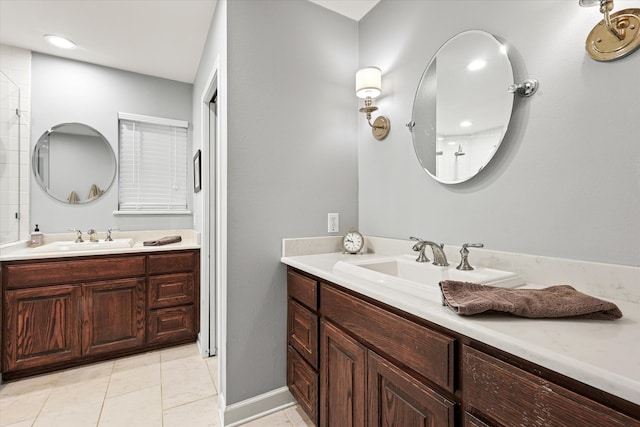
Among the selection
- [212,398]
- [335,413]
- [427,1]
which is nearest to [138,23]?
[427,1]

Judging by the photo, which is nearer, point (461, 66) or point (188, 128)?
point (461, 66)

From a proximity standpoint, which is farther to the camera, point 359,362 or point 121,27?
point 121,27

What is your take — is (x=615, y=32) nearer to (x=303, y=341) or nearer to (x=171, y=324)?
(x=303, y=341)

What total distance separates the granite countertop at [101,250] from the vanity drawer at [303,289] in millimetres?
1312

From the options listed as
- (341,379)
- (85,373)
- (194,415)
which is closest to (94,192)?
(85,373)

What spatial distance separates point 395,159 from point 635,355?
4.42 ft

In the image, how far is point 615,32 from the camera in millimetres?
891

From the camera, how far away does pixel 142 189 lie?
300 cm

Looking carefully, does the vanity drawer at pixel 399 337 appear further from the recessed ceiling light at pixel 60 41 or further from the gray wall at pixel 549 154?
the recessed ceiling light at pixel 60 41

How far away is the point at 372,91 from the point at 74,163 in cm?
284

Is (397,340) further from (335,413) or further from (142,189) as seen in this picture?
(142,189)

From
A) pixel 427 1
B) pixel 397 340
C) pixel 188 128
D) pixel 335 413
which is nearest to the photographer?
pixel 397 340

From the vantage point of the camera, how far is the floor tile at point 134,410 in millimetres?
1644

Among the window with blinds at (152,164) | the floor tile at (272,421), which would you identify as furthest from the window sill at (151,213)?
the floor tile at (272,421)
